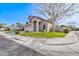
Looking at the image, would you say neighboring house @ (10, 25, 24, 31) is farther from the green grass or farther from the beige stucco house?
the green grass

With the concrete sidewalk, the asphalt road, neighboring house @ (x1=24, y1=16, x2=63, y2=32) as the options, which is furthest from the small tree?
the asphalt road

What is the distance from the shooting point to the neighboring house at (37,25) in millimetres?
2895

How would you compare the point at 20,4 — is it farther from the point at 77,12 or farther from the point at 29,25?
the point at 77,12

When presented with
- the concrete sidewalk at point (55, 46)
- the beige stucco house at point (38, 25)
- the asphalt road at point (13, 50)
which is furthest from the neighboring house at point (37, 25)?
the asphalt road at point (13, 50)

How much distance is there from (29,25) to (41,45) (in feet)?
1.05

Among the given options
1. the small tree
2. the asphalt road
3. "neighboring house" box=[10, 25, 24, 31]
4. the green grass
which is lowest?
the asphalt road

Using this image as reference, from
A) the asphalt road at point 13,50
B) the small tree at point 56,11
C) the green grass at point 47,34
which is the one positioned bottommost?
the asphalt road at point 13,50

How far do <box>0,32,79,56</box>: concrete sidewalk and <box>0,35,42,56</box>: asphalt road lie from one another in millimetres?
55

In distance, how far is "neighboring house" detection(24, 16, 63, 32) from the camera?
2.89m

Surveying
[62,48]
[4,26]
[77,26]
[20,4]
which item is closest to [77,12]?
[77,26]

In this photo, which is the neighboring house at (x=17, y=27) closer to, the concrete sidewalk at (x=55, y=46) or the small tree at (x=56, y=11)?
the concrete sidewalk at (x=55, y=46)

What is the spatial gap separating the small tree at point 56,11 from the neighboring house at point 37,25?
7cm

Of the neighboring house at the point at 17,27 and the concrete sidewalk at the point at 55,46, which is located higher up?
the neighboring house at the point at 17,27

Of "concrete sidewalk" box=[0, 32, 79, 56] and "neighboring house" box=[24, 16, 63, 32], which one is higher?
"neighboring house" box=[24, 16, 63, 32]
